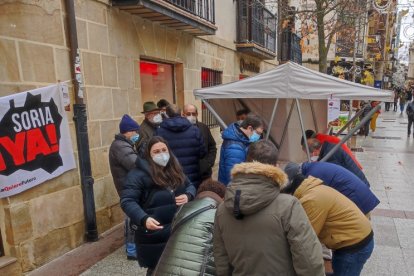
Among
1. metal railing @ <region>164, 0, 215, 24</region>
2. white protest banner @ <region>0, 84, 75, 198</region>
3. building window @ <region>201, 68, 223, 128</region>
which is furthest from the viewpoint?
building window @ <region>201, 68, 223, 128</region>

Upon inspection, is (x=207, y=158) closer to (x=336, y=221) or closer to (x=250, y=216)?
(x=336, y=221)

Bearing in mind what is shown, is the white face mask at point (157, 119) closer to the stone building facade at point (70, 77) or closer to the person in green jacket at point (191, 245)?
the stone building facade at point (70, 77)

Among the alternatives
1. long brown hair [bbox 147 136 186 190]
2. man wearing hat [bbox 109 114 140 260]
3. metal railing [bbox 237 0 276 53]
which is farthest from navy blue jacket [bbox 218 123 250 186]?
metal railing [bbox 237 0 276 53]

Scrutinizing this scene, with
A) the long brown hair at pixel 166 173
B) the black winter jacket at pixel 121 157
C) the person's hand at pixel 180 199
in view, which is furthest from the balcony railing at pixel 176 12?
the person's hand at pixel 180 199

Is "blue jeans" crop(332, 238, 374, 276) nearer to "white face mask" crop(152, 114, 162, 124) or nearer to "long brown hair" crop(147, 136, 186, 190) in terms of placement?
"long brown hair" crop(147, 136, 186, 190)

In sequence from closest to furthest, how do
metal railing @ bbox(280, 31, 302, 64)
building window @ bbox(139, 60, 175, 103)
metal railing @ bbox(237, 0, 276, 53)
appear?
building window @ bbox(139, 60, 175, 103)
metal railing @ bbox(237, 0, 276, 53)
metal railing @ bbox(280, 31, 302, 64)

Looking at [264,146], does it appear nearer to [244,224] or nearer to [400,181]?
[244,224]

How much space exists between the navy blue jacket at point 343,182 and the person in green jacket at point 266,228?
0.90m

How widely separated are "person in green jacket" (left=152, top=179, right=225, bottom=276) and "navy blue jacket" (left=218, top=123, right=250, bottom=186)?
1514 millimetres

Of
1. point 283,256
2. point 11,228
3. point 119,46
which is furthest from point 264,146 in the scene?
point 119,46

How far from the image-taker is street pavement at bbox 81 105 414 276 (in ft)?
12.2

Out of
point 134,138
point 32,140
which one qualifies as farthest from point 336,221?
point 32,140

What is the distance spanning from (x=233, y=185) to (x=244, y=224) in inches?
7.9

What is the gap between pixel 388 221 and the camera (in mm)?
4977
